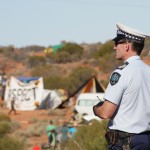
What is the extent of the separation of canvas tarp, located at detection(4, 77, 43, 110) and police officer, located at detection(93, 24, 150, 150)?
29.9 meters

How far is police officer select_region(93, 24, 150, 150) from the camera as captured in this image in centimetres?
466

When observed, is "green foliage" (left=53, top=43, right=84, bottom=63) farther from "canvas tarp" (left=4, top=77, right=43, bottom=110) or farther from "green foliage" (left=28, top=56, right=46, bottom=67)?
"canvas tarp" (left=4, top=77, right=43, bottom=110)

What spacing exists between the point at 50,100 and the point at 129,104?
30.9m

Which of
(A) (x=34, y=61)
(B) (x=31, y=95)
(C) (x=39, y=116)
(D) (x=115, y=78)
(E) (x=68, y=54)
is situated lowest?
(A) (x=34, y=61)

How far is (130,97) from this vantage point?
15.4ft

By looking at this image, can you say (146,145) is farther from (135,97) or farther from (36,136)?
(36,136)

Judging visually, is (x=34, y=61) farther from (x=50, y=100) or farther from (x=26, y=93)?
(x=26, y=93)

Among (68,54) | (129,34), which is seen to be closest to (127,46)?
(129,34)

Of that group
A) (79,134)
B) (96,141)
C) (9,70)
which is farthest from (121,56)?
(9,70)

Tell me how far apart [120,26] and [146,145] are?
0.99 metres

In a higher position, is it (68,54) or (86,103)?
(86,103)

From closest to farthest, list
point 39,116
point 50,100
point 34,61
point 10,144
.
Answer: point 10,144 → point 39,116 → point 50,100 → point 34,61

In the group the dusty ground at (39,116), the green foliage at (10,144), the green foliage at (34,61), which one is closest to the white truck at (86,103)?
the dusty ground at (39,116)

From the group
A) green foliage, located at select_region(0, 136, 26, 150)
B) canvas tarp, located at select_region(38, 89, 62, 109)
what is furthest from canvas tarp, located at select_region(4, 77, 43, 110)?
green foliage, located at select_region(0, 136, 26, 150)
